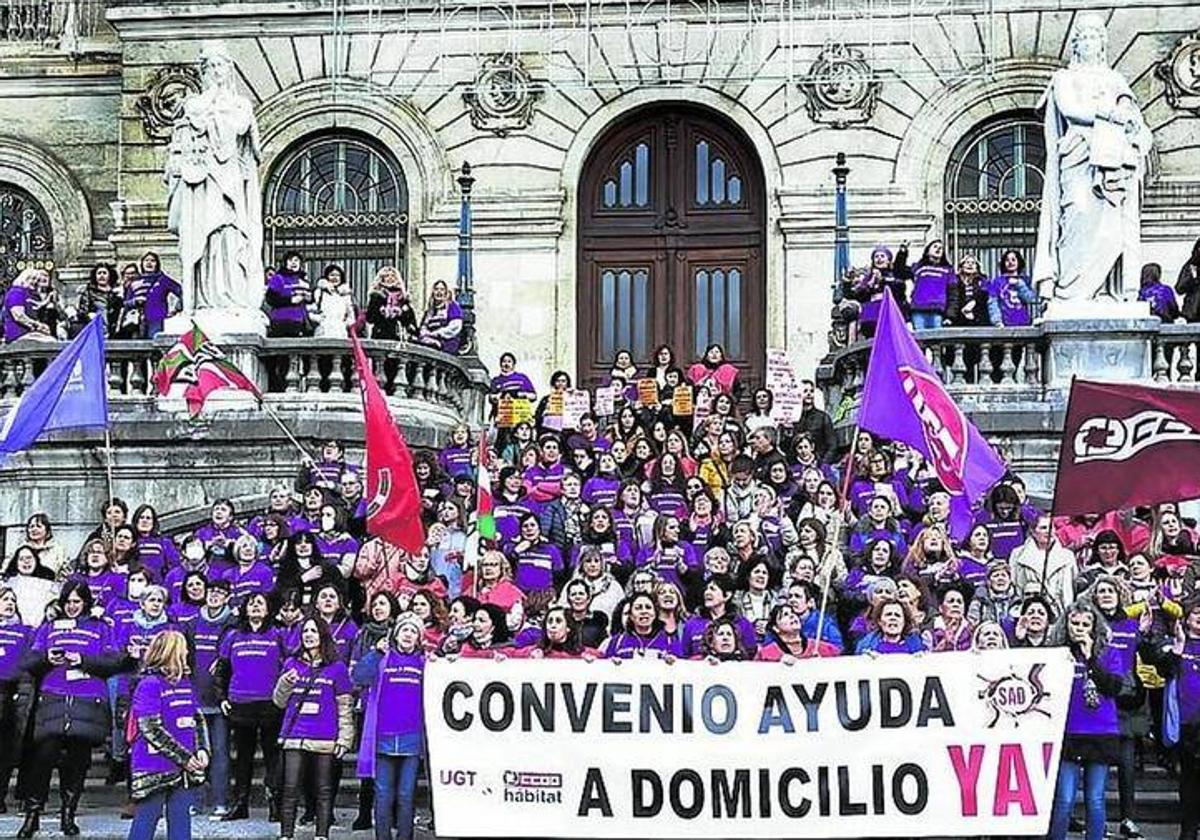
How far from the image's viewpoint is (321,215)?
28.7 m

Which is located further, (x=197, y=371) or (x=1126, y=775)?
(x=197, y=371)

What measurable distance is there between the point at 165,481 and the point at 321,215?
303 inches

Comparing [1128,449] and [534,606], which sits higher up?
[1128,449]

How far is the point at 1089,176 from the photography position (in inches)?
818

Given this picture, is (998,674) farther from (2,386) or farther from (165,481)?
(2,386)

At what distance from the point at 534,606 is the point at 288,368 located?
6541 millimetres

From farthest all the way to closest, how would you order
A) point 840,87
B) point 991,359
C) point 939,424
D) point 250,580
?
point 840,87
point 991,359
point 250,580
point 939,424

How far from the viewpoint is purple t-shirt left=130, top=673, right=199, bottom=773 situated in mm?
13711

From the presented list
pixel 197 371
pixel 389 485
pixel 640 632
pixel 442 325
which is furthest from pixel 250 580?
pixel 442 325

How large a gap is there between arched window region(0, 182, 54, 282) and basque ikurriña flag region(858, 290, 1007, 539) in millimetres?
17142

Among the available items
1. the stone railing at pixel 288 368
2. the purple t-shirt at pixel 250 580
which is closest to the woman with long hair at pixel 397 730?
the purple t-shirt at pixel 250 580

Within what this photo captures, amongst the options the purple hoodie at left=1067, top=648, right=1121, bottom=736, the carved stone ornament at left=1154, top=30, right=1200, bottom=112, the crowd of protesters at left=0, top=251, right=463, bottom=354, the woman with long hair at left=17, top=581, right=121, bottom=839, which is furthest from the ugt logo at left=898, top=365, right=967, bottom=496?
the carved stone ornament at left=1154, top=30, right=1200, bottom=112

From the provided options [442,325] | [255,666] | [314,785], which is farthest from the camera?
[442,325]

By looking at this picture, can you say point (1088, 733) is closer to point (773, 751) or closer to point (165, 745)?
point (773, 751)
